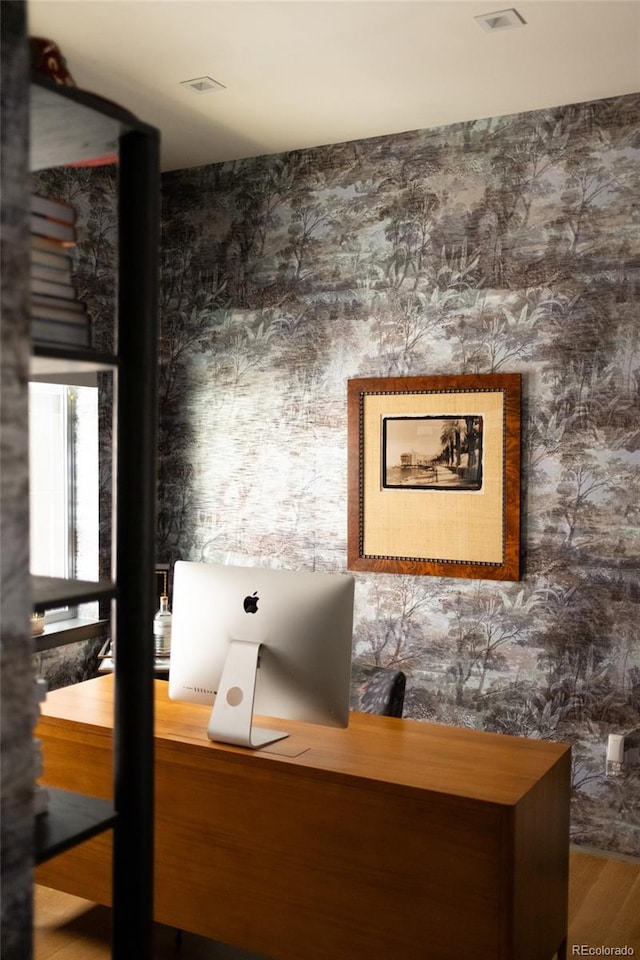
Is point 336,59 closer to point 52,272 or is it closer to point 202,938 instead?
point 52,272

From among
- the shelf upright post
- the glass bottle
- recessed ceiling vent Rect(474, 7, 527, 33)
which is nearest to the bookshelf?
the shelf upright post

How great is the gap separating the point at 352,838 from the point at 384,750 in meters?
0.29

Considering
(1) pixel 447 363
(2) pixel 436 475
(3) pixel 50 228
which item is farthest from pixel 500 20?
(3) pixel 50 228

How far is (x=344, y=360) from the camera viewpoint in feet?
14.7

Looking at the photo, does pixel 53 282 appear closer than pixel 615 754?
Yes

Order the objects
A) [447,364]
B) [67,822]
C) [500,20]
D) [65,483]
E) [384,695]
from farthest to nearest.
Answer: [65,483], [447,364], [384,695], [500,20], [67,822]

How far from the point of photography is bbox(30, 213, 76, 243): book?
1.55 metres

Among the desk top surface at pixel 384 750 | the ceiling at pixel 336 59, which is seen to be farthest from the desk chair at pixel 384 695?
the ceiling at pixel 336 59

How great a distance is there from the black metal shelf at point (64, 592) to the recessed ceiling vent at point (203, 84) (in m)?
2.62

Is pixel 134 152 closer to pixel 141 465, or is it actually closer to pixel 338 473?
pixel 141 465

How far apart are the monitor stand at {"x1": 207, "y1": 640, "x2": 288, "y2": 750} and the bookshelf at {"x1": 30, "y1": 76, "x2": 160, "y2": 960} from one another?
37.3 inches

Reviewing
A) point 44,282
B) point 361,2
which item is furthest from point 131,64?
point 44,282

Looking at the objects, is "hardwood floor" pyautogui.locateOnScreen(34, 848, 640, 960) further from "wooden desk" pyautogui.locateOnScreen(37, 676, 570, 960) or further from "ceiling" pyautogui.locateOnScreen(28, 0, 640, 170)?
"ceiling" pyautogui.locateOnScreen(28, 0, 640, 170)

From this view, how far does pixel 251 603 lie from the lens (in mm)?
2688
